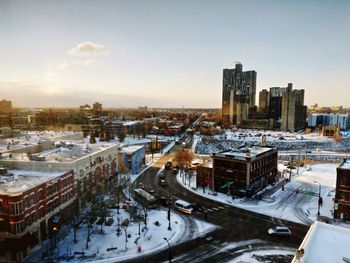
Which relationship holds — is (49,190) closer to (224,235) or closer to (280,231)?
(224,235)

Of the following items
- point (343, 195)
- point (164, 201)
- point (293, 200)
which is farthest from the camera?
point (293, 200)

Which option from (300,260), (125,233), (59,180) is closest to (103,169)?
(59,180)

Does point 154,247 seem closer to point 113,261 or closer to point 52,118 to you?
point 113,261

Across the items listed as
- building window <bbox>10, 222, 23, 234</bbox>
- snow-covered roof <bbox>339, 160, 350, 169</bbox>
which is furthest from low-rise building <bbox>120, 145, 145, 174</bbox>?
snow-covered roof <bbox>339, 160, 350, 169</bbox>

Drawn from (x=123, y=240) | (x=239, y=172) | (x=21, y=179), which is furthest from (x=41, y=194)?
(x=239, y=172)

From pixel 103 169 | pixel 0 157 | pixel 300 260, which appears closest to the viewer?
pixel 300 260

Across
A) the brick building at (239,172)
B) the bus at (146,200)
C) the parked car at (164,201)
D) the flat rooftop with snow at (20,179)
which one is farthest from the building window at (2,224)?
the brick building at (239,172)
